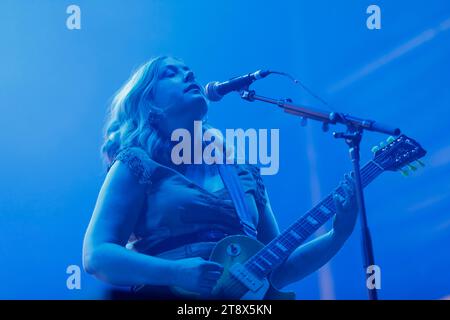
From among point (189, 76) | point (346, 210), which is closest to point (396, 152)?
point (346, 210)

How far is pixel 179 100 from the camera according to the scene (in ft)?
8.34

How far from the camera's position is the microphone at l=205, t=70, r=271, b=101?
239 centimetres

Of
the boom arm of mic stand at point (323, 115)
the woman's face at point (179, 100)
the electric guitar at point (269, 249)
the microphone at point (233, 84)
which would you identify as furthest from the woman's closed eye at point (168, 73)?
the electric guitar at point (269, 249)

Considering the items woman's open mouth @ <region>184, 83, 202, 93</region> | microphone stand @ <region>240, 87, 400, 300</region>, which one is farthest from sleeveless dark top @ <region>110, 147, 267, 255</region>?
microphone stand @ <region>240, 87, 400, 300</region>

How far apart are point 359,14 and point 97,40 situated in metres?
1.11

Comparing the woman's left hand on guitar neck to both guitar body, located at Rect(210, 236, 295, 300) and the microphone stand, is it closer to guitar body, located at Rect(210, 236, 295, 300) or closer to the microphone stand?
the microphone stand

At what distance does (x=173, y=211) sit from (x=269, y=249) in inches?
15.4

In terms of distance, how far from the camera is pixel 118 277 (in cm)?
237

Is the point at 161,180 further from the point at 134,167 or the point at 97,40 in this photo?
the point at 97,40

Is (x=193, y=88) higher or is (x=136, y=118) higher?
(x=193, y=88)

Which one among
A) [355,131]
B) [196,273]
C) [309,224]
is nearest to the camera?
[355,131]

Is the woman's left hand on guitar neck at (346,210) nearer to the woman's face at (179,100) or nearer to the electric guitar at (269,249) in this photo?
the electric guitar at (269,249)

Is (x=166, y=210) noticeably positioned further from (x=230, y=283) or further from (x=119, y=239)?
(x=230, y=283)
